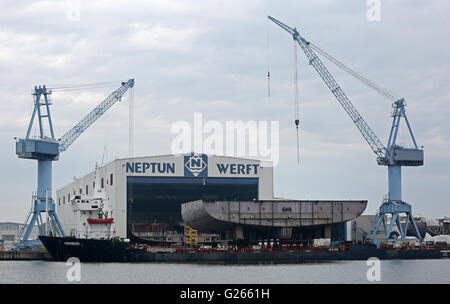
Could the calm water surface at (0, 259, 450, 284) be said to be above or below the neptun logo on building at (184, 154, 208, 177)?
below

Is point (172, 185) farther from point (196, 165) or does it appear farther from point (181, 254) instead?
point (181, 254)

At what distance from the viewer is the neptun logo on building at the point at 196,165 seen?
417 ft

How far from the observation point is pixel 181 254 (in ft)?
332

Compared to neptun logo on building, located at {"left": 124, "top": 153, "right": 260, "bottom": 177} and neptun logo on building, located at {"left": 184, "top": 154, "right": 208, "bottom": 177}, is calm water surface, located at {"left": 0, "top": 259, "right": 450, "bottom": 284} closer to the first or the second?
neptun logo on building, located at {"left": 124, "top": 153, "right": 260, "bottom": 177}

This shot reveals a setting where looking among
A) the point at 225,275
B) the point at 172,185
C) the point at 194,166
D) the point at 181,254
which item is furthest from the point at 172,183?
the point at 225,275

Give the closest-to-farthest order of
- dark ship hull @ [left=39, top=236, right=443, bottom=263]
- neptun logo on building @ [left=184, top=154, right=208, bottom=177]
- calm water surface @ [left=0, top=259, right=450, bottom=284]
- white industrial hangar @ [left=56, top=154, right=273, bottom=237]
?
calm water surface @ [left=0, top=259, right=450, bottom=284] < dark ship hull @ [left=39, top=236, right=443, bottom=263] < white industrial hangar @ [left=56, top=154, right=273, bottom=237] < neptun logo on building @ [left=184, top=154, right=208, bottom=177]

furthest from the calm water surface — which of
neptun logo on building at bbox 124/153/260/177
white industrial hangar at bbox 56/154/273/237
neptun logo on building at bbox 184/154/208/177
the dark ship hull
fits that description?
neptun logo on building at bbox 184/154/208/177

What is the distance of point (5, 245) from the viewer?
447ft

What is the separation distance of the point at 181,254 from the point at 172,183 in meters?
27.8

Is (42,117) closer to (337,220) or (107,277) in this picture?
(337,220)

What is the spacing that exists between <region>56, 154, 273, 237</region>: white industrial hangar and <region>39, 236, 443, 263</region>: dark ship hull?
25.7 meters

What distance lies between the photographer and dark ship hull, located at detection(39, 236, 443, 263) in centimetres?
9388

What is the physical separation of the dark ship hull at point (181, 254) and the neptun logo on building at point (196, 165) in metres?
26.9

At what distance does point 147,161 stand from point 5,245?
107 feet
